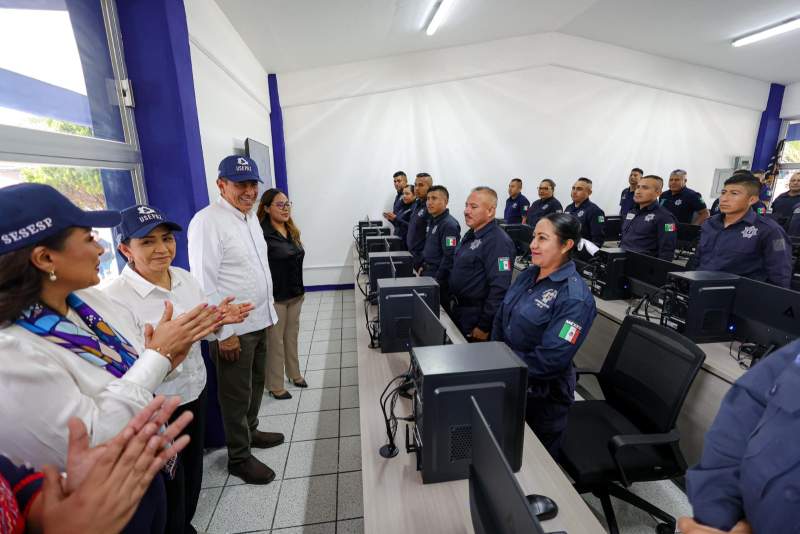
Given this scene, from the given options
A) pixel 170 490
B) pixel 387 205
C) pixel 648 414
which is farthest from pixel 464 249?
pixel 387 205

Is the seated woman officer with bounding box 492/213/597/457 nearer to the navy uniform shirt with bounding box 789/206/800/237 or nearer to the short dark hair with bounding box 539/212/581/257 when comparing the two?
the short dark hair with bounding box 539/212/581/257

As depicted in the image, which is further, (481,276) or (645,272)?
(645,272)

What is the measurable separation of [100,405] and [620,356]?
7.21ft

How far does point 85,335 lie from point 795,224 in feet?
23.1

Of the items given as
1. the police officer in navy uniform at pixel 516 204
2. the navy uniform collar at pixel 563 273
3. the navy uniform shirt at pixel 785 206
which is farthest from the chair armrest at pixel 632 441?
the navy uniform shirt at pixel 785 206

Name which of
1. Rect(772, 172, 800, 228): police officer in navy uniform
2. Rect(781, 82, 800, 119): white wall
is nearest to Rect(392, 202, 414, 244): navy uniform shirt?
Rect(772, 172, 800, 228): police officer in navy uniform

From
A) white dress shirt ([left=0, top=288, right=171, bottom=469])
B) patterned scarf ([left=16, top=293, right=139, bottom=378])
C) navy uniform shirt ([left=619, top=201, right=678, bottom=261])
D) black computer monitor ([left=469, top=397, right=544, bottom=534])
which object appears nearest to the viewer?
black computer monitor ([left=469, top=397, right=544, bottom=534])

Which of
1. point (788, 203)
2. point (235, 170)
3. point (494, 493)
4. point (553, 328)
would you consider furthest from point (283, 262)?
point (788, 203)

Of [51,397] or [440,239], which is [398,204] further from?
[51,397]

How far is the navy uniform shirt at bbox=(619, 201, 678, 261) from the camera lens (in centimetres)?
373

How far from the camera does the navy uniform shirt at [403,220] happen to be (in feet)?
17.3

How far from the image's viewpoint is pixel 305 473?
7.26 feet

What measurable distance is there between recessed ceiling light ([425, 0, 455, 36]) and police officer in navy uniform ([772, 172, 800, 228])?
5036mm

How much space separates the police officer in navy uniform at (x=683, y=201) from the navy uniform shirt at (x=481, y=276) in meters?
4.34
